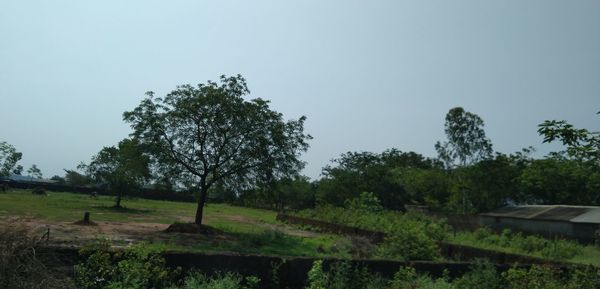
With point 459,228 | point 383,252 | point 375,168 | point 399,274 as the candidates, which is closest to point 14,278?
point 399,274

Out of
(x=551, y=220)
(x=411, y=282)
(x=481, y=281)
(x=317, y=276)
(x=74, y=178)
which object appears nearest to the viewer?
(x=317, y=276)

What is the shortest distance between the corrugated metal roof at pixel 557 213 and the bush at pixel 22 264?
27592 mm

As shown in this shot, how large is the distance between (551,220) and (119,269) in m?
29.1

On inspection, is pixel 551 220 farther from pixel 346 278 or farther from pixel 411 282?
pixel 346 278

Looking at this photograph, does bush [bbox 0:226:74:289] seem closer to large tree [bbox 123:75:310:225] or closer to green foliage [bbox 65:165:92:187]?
large tree [bbox 123:75:310:225]

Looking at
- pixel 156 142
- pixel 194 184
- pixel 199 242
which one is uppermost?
pixel 156 142

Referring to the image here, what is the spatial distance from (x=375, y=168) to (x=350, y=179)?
310 centimetres

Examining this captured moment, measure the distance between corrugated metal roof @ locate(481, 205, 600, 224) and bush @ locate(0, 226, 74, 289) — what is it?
1086 inches

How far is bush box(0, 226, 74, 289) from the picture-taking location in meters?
5.19

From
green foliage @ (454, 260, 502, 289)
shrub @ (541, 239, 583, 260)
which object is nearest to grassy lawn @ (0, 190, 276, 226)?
green foliage @ (454, 260, 502, 289)

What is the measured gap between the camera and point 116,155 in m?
49.1

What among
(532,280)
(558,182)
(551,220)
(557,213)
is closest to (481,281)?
(532,280)

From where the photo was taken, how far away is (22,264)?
5.33 metres

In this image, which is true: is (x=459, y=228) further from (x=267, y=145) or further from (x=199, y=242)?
(x=199, y=242)
